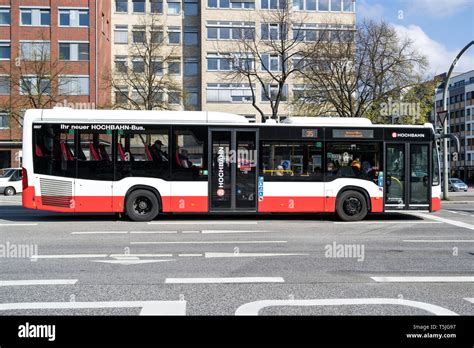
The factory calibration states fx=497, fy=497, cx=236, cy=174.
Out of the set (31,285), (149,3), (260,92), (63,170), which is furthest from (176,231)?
(149,3)

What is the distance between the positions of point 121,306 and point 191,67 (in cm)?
5440

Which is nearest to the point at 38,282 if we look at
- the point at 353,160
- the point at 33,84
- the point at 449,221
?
the point at 353,160

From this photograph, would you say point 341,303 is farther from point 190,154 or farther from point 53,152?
point 53,152

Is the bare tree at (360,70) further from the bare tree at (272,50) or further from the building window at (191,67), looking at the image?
the building window at (191,67)

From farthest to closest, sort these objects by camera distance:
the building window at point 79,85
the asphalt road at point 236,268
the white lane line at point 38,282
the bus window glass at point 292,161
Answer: the building window at point 79,85
the bus window glass at point 292,161
the white lane line at point 38,282
the asphalt road at point 236,268

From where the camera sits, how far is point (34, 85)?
127 feet

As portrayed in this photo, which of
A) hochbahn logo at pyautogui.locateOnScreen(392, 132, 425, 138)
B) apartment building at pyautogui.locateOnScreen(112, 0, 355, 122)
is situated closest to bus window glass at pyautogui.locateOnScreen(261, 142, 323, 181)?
hochbahn logo at pyautogui.locateOnScreen(392, 132, 425, 138)

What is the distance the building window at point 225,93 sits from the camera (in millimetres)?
56250

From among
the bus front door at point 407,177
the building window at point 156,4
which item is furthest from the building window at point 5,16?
the bus front door at point 407,177

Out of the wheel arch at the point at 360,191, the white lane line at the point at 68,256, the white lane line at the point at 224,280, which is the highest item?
the wheel arch at the point at 360,191

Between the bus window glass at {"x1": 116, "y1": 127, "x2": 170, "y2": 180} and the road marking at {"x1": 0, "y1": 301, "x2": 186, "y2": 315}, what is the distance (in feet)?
28.8

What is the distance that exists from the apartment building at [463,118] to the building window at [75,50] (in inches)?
2482
